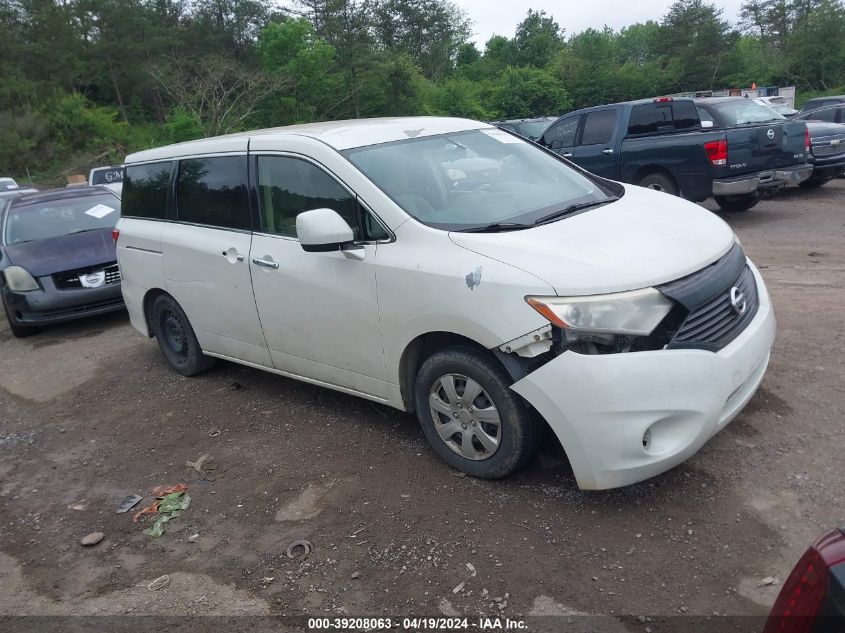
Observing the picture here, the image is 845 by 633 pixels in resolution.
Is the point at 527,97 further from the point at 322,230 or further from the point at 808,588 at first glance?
the point at 808,588

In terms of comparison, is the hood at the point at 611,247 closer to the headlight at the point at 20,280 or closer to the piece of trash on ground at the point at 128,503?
the piece of trash on ground at the point at 128,503

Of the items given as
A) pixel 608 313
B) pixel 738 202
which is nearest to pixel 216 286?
pixel 608 313

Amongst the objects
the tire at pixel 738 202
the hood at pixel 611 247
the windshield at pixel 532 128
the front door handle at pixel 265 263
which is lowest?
the tire at pixel 738 202

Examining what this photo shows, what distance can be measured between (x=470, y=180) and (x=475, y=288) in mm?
1099

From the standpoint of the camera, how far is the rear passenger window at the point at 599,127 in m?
10.7

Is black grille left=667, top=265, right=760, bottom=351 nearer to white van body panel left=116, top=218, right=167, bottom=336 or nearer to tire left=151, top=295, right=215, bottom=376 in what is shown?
tire left=151, top=295, right=215, bottom=376

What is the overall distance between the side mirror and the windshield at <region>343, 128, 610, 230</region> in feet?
1.11

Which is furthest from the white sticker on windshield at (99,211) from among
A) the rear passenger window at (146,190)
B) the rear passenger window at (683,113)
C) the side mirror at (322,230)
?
the rear passenger window at (683,113)

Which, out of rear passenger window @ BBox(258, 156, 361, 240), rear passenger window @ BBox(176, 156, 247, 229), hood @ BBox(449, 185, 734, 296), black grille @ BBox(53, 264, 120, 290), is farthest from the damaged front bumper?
black grille @ BBox(53, 264, 120, 290)

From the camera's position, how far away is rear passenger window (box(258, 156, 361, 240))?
4082 millimetres

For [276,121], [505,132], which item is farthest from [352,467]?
[276,121]

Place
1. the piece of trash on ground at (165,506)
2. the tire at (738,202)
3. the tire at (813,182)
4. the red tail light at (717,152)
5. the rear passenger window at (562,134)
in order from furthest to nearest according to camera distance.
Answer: the tire at (813,182)
the rear passenger window at (562,134)
the tire at (738,202)
the red tail light at (717,152)
the piece of trash on ground at (165,506)

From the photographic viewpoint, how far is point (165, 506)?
401 centimetres

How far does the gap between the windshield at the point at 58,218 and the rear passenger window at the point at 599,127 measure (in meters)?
6.94
